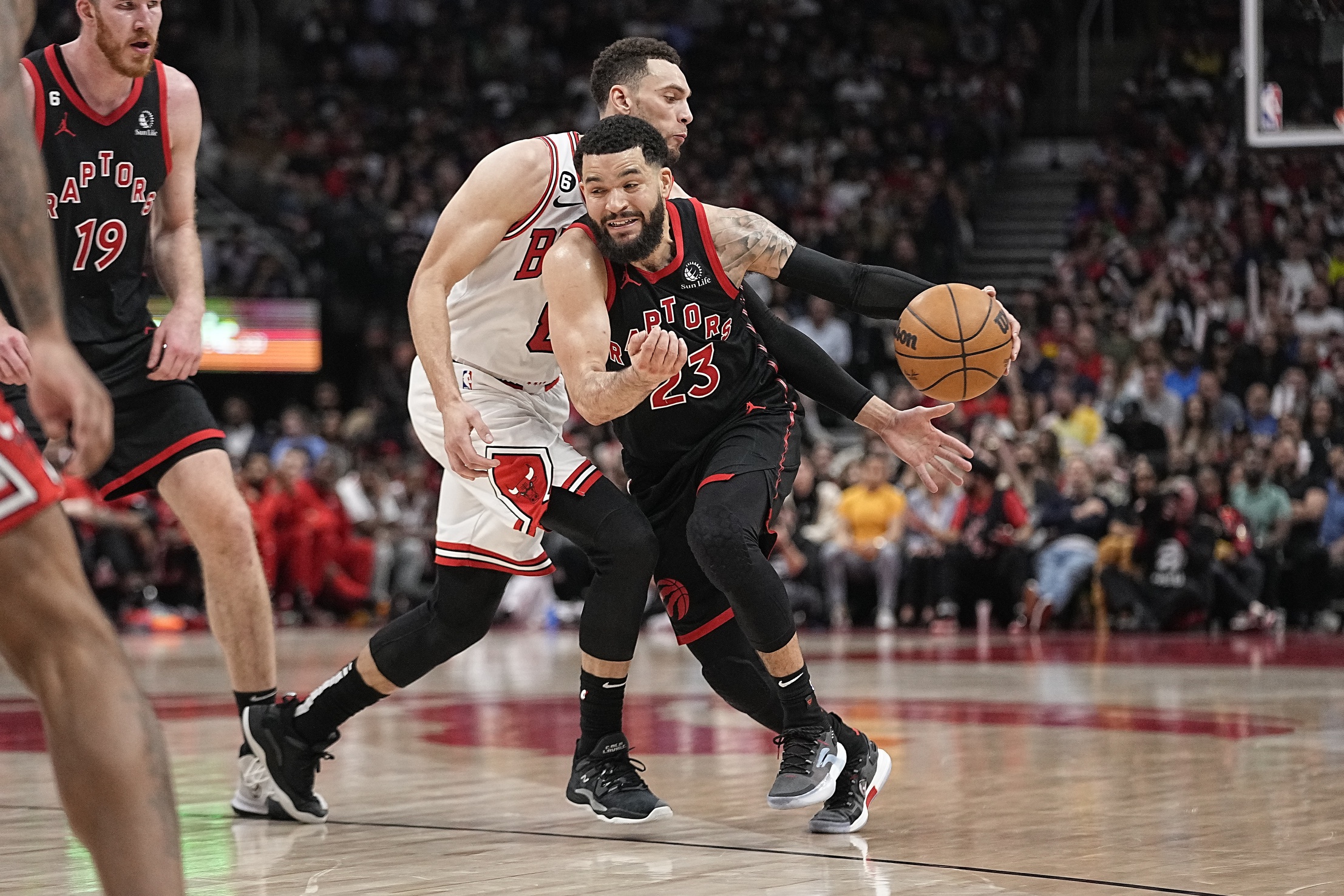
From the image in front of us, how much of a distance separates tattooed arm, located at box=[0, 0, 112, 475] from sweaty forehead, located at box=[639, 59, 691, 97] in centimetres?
258

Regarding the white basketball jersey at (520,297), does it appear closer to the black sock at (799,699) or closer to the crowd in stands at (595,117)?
the black sock at (799,699)

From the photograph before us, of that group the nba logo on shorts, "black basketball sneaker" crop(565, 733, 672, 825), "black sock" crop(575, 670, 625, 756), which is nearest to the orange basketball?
"black sock" crop(575, 670, 625, 756)

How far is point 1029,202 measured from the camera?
1983cm

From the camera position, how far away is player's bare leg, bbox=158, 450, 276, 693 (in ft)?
15.2

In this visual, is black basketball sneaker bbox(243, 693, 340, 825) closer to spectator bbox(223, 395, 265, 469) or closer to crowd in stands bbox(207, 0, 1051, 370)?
spectator bbox(223, 395, 265, 469)

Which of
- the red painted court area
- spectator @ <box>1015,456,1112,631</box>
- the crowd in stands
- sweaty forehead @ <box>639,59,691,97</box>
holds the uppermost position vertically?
the crowd in stands

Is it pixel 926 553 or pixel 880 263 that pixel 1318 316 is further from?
pixel 880 263

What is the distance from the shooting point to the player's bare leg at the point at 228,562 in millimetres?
4641

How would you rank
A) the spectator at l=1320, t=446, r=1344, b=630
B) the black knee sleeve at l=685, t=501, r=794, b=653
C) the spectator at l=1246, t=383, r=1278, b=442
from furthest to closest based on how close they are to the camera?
the spectator at l=1246, t=383, r=1278, b=442 < the spectator at l=1320, t=446, r=1344, b=630 < the black knee sleeve at l=685, t=501, r=794, b=653

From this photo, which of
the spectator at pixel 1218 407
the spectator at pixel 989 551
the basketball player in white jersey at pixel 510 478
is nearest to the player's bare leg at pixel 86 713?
the basketball player in white jersey at pixel 510 478

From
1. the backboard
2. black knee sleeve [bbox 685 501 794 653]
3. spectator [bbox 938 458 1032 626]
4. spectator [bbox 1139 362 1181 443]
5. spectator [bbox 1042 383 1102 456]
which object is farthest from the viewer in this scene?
spectator [bbox 1139 362 1181 443]

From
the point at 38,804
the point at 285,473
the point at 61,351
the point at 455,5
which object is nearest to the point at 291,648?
the point at 285,473

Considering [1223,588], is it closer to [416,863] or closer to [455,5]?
[416,863]

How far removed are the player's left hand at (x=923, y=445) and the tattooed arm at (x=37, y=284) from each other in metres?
2.76
